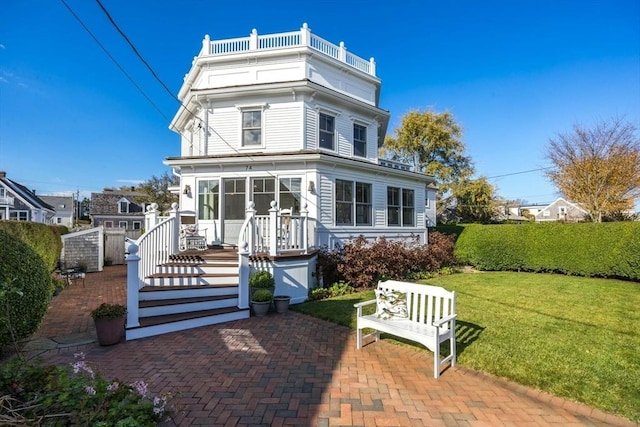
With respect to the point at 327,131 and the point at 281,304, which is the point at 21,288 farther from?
the point at 327,131

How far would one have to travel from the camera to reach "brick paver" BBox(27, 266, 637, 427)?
322cm

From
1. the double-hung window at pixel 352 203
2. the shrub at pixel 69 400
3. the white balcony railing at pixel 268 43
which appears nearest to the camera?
the shrub at pixel 69 400

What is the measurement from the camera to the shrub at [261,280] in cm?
748

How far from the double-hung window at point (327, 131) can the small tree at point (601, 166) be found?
1908 centimetres

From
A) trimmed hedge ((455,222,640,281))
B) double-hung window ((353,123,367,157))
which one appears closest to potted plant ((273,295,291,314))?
double-hung window ((353,123,367,157))

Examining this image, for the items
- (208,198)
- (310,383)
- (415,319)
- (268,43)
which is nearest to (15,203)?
(208,198)

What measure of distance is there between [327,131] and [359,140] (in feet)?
5.91

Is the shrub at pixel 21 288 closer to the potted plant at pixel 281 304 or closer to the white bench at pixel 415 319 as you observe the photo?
the potted plant at pixel 281 304

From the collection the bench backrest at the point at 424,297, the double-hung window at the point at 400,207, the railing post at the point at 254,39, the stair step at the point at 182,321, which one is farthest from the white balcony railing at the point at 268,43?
the bench backrest at the point at 424,297

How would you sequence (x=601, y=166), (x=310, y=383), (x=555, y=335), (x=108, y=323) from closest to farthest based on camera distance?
1. (x=310, y=383)
2. (x=108, y=323)
3. (x=555, y=335)
4. (x=601, y=166)

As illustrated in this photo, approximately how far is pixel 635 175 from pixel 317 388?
84.9 feet

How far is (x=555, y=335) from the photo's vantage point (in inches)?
221

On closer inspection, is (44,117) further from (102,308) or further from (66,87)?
(102,308)

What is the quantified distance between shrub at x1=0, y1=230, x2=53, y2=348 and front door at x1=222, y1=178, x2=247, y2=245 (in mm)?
6376
